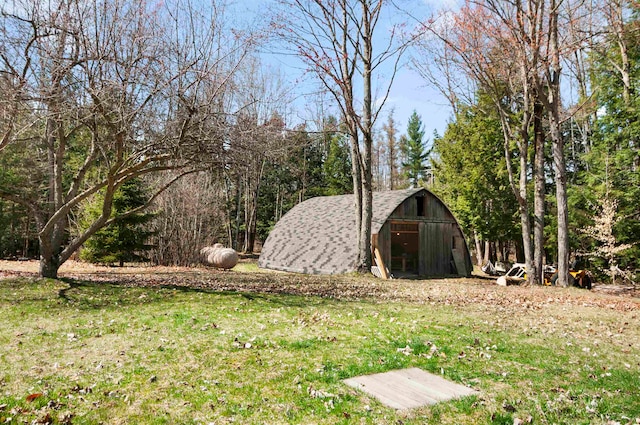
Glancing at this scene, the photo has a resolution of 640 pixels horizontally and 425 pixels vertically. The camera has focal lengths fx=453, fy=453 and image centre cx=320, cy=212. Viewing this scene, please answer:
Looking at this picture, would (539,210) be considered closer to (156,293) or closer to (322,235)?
(322,235)

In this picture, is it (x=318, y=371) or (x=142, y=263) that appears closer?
(x=318, y=371)

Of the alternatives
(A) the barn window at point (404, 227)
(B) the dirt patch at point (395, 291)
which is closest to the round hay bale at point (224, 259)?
(B) the dirt patch at point (395, 291)

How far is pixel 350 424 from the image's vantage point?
10.7 ft

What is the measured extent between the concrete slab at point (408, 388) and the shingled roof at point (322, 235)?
11.8 metres

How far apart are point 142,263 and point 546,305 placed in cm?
1650

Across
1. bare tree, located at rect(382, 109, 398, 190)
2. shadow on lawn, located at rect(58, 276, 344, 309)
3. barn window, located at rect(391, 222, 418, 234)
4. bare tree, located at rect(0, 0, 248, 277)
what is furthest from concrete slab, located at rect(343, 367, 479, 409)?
bare tree, located at rect(382, 109, 398, 190)

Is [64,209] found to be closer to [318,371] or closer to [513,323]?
[318,371]

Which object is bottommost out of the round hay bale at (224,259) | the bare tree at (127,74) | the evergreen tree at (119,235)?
the round hay bale at (224,259)

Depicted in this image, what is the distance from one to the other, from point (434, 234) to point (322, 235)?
4.83m

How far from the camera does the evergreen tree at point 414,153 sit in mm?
44206

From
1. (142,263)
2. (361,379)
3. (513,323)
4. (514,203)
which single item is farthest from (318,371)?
(514,203)

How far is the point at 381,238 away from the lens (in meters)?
17.6

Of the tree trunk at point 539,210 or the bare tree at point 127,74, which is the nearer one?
the bare tree at point 127,74

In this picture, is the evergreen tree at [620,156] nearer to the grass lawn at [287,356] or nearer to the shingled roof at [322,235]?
the shingled roof at [322,235]
